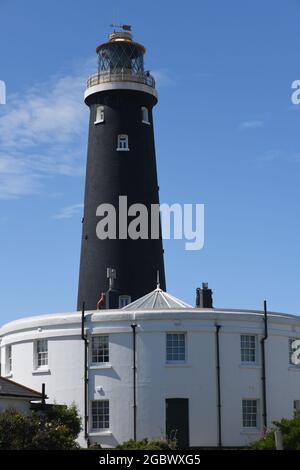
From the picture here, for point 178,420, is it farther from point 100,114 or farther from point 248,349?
point 100,114

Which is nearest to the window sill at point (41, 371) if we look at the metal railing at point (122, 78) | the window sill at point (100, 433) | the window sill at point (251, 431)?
the window sill at point (100, 433)

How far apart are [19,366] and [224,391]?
31.6 ft

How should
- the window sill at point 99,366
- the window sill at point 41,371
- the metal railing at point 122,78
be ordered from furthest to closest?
the metal railing at point 122,78 < the window sill at point 41,371 < the window sill at point 99,366

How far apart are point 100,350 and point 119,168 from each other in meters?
14.6

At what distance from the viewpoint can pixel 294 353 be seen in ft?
156

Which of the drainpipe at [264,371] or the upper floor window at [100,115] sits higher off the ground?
the upper floor window at [100,115]

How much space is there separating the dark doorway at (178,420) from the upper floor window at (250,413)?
274cm

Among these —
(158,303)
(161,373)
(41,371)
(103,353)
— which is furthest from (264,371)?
(41,371)

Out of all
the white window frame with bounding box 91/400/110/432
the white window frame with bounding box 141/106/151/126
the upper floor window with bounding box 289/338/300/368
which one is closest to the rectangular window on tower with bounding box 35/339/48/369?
the white window frame with bounding box 91/400/110/432

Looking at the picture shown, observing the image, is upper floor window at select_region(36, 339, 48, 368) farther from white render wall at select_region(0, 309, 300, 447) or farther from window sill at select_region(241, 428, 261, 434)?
window sill at select_region(241, 428, 261, 434)

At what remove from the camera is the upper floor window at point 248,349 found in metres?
45.9

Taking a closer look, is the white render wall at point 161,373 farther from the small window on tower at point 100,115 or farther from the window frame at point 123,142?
the small window on tower at point 100,115
